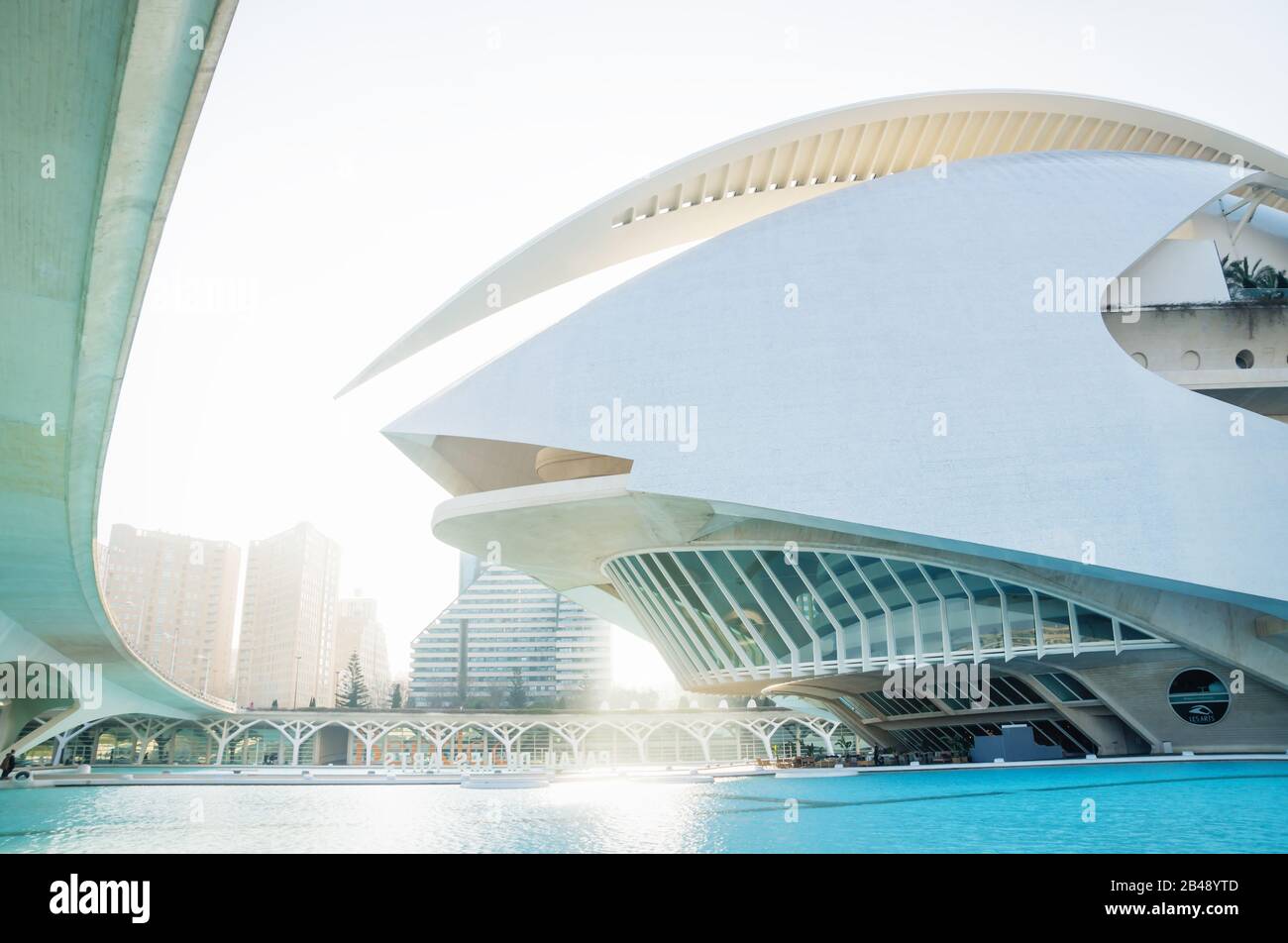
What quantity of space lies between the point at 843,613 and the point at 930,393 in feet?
16.8

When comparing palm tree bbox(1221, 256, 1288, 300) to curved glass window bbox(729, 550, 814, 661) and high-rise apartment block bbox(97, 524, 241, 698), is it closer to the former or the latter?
curved glass window bbox(729, 550, 814, 661)

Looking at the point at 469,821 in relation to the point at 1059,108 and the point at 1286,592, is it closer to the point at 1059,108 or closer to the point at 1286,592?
the point at 1286,592

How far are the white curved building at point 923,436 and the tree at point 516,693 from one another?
2322 inches

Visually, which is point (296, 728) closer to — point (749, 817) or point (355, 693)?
point (355, 693)

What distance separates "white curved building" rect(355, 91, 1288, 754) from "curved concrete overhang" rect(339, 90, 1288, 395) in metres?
0.13

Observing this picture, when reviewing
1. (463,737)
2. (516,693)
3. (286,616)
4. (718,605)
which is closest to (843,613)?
(718,605)

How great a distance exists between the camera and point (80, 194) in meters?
5.75

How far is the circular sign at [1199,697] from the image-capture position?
18469 millimetres

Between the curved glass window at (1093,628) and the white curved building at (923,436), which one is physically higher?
the white curved building at (923,436)

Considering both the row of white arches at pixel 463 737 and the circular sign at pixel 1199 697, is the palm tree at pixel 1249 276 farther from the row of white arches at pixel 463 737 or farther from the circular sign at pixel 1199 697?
the row of white arches at pixel 463 737

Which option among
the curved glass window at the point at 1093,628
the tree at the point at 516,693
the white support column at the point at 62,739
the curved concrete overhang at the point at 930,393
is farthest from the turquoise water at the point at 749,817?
the tree at the point at 516,693

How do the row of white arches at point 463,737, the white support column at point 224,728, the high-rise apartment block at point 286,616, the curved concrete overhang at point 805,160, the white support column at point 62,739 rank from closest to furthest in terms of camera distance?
the curved concrete overhang at point 805,160
the row of white arches at point 463,737
the white support column at point 62,739
the white support column at point 224,728
the high-rise apartment block at point 286,616

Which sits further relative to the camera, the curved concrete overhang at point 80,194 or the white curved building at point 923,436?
the white curved building at point 923,436
